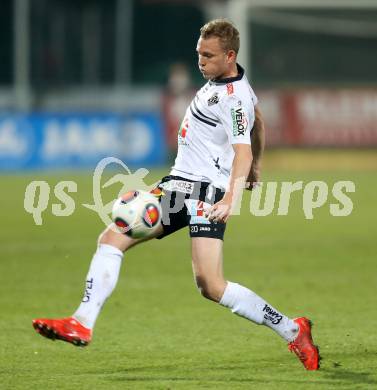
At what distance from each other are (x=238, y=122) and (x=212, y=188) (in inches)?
18.3

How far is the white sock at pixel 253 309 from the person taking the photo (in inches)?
261

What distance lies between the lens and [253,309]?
21.9 ft

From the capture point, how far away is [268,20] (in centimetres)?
2848

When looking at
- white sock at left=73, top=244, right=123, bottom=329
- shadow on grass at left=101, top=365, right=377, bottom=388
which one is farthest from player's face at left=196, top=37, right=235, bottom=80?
shadow on grass at left=101, top=365, right=377, bottom=388

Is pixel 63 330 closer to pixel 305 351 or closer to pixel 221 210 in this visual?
pixel 221 210

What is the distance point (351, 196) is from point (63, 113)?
7.48 m

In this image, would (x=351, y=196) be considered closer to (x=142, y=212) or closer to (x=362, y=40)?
(x=362, y=40)

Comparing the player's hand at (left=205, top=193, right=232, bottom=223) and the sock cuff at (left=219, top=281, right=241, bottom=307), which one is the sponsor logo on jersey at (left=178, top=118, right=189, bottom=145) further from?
the sock cuff at (left=219, top=281, right=241, bottom=307)

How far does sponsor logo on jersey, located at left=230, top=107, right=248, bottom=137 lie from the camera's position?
6500 mm

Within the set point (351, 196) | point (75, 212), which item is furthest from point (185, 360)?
point (351, 196)

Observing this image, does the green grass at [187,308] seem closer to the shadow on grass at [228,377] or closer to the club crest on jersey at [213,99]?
the shadow on grass at [228,377]

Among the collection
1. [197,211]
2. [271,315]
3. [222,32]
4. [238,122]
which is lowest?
[271,315]

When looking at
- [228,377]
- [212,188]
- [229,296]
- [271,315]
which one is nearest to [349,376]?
[271,315]

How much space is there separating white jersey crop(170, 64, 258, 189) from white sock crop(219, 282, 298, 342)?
65 centimetres
